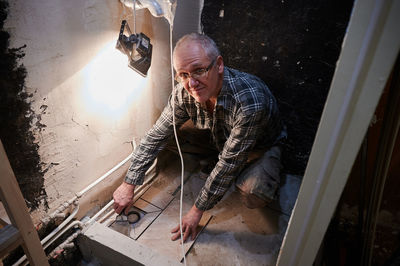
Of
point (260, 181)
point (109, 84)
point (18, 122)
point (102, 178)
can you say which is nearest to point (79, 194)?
point (102, 178)

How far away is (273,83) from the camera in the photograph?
164 cm

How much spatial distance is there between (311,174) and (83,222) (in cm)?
140

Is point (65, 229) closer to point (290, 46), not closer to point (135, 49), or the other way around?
point (135, 49)

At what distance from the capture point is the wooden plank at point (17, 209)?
25.8 inches

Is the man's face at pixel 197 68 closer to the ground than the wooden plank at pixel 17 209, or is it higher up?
higher up

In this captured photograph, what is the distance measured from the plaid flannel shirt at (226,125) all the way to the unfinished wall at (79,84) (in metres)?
0.23

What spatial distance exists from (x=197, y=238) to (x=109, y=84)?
3.35 feet

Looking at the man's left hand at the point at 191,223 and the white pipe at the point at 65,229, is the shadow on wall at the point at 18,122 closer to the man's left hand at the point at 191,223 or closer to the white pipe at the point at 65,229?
the white pipe at the point at 65,229

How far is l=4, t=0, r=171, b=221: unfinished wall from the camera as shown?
93cm

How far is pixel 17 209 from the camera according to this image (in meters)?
0.71

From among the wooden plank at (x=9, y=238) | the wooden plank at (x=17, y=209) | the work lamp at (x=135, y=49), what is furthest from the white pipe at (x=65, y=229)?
the work lamp at (x=135, y=49)

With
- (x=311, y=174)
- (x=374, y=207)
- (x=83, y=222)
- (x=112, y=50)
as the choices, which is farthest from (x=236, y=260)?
(x=112, y=50)

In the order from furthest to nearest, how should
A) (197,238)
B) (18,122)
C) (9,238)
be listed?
1. (197,238)
2. (18,122)
3. (9,238)

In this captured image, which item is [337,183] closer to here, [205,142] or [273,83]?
[273,83]
